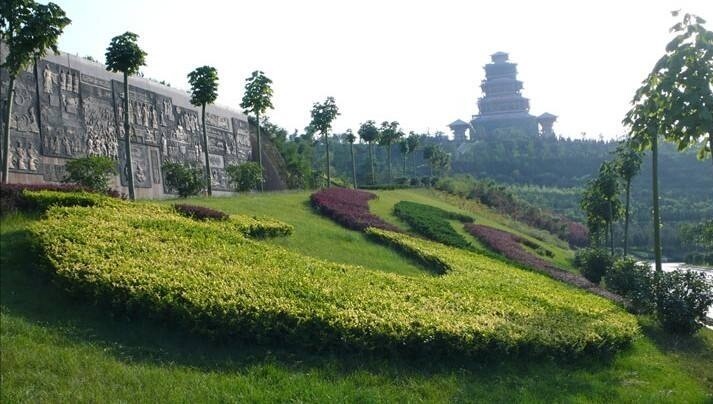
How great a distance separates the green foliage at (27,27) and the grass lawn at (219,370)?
7.07 m

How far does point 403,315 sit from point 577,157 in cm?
8191

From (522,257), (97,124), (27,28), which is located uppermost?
(27,28)

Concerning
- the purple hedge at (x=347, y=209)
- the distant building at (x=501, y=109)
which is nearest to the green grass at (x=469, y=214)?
the purple hedge at (x=347, y=209)

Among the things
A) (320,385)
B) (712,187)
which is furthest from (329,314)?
(712,187)

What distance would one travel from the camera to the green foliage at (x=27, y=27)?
15406 mm

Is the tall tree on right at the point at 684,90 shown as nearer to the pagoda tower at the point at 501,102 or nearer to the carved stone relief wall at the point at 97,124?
the carved stone relief wall at the point at 97,124

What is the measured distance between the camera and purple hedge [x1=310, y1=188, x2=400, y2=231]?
64.7 ft

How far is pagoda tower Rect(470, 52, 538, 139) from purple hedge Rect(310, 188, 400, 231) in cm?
8669

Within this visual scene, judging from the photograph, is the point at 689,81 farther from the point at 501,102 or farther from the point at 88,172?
the point at 501,102

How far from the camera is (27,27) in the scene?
15430 millimetres

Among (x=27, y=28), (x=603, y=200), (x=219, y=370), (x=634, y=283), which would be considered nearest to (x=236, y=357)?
(x=219, y=370)

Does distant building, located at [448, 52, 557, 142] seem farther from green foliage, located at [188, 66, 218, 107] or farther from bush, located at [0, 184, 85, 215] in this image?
bush, located at [0, 184, 85, 215]

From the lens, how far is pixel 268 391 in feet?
22.3

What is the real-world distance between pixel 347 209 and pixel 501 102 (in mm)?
96200
